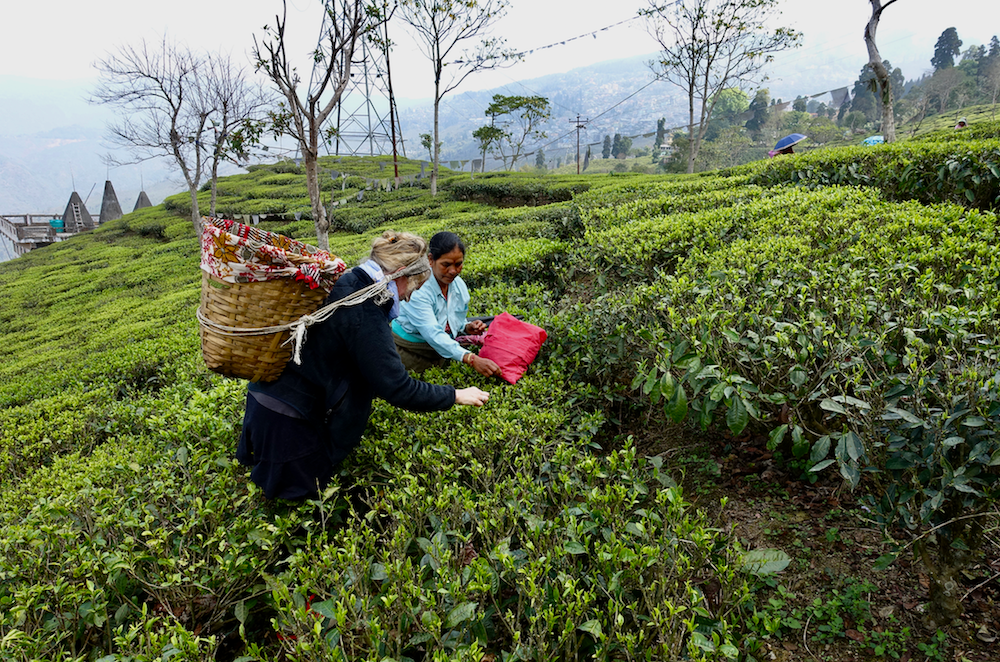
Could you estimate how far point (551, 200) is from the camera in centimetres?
1747

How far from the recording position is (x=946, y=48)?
53469 mm

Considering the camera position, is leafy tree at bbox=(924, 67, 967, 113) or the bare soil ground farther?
leafy tree at bbox=(924, 67, 967, 113)

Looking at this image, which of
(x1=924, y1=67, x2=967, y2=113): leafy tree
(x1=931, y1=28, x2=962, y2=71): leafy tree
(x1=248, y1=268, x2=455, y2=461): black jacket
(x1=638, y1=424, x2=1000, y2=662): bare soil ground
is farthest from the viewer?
(x1=931, y1=28, x2=962, y2=71): leafy tree

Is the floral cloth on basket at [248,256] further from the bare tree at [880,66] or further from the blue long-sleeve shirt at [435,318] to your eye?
the bare tree at [880,66]

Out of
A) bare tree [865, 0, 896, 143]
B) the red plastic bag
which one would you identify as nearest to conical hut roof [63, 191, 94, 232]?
the red plastic bag

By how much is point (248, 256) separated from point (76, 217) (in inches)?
1557

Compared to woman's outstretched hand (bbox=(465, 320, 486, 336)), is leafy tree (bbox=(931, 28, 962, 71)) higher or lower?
higher

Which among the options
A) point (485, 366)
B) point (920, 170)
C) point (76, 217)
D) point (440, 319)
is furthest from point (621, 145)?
point (485, 366)

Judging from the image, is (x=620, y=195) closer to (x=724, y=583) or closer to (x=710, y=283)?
(x=710, y=283)

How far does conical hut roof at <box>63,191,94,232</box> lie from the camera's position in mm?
31020

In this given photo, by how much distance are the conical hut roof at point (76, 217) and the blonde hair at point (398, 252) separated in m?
37.6

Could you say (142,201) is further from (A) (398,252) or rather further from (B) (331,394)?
(B) (331,394)

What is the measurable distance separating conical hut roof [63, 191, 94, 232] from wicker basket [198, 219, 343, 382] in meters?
37.7

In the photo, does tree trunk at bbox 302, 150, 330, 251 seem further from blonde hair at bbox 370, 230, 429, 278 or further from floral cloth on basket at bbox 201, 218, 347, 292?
floral cloth on basket at bbox 201, 218, 347, 292
